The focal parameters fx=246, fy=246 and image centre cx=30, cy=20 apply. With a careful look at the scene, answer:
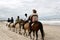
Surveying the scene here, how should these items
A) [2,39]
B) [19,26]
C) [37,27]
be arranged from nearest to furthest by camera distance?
[37,27] → [2,39] → [19,26]

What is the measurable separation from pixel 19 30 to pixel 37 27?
822 cm

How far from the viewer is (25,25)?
20891mm

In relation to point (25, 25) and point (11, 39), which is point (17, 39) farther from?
point (25, 25)

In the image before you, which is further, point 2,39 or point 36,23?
point 2,39

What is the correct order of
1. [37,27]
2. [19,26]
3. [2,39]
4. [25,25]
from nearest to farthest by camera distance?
[37,27] → [2,39] → [25,25] → [19,26]

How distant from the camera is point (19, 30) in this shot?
979 inches

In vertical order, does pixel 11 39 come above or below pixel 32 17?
below

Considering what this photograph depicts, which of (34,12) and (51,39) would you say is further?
(51,39)

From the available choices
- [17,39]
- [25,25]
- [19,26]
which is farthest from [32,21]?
[19,26]

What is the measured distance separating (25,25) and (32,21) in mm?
3455

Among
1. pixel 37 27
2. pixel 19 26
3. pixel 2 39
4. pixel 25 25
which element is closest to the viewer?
pixel 37 27

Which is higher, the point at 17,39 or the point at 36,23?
the point at 36,23

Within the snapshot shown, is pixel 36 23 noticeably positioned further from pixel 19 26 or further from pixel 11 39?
pixel 19 26

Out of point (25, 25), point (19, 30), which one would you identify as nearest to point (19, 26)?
point (19, 30)
